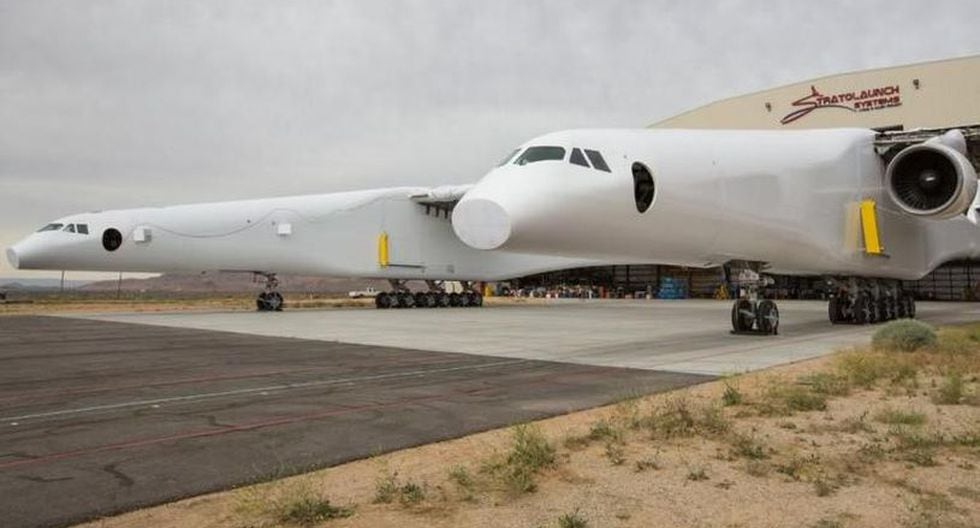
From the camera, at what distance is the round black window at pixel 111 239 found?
90.5 ft

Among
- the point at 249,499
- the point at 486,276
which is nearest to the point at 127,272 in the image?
the point at 486,276

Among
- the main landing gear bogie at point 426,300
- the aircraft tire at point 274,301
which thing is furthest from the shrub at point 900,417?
the main landing gear bogie at point 426,300

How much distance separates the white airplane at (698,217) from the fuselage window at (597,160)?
4 centimetres

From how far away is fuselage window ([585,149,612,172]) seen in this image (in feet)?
38.6

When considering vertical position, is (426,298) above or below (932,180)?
below

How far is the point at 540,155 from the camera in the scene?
11.7 meters

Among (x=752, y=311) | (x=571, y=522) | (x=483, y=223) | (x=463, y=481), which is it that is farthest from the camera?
(x=752, y=311)

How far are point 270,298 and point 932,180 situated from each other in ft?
81.7

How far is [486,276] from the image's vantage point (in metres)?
Result: 36.4

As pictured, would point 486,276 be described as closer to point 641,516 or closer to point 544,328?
point 544,328

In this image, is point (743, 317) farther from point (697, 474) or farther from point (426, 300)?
point (426, 300)

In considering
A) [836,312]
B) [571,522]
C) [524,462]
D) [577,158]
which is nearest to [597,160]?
[577,158]

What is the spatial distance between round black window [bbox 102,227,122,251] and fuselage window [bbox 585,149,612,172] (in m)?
22.0

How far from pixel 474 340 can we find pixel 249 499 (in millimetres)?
12009
